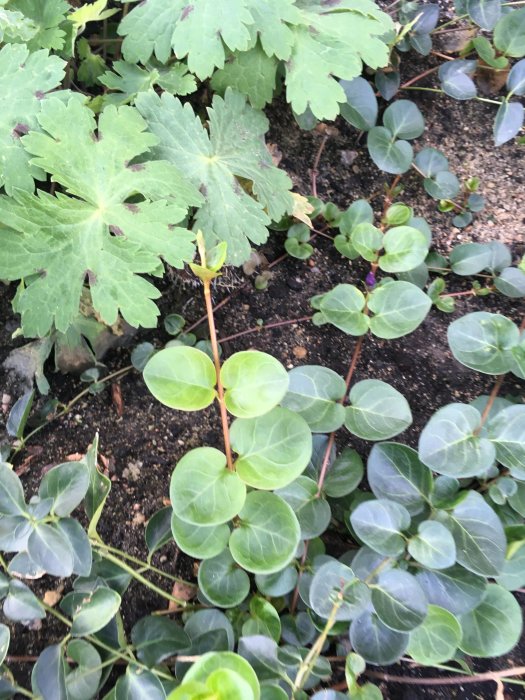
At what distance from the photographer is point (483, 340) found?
3.18 ft

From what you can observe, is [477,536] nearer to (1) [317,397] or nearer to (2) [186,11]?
(1) [317,397]

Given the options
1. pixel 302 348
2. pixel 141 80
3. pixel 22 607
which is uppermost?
pixel 141 80

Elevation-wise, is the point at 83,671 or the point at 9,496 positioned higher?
the point at 9,496

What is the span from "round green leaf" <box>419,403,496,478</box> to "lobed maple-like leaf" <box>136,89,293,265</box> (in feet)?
1.82

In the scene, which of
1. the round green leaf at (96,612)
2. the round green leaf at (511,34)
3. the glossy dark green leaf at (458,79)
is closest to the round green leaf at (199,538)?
the round green leaf at (96,612)

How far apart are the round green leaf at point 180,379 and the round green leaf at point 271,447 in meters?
0.08

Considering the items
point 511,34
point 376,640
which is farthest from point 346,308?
point 511,34

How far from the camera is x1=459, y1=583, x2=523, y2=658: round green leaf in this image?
793mm

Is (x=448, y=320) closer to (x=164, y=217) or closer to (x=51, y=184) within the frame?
(x=164, y=217)

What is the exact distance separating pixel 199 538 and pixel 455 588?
0.38 m

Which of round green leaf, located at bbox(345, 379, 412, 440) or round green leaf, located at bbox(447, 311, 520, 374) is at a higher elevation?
round green leaf, located at bbox(447, 311, 520, 374)

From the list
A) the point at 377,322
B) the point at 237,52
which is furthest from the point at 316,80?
the point at 377,322

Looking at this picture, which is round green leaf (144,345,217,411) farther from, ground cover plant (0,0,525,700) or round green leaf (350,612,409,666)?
round green leaf (350,612,409,666)

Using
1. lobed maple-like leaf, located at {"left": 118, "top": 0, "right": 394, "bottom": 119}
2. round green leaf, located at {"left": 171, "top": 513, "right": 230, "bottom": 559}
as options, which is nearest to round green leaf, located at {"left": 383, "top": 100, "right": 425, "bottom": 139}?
lobed maple-like leaf, located at {"left": 118, "top": 0, "right": 394, "bottom": 119}
